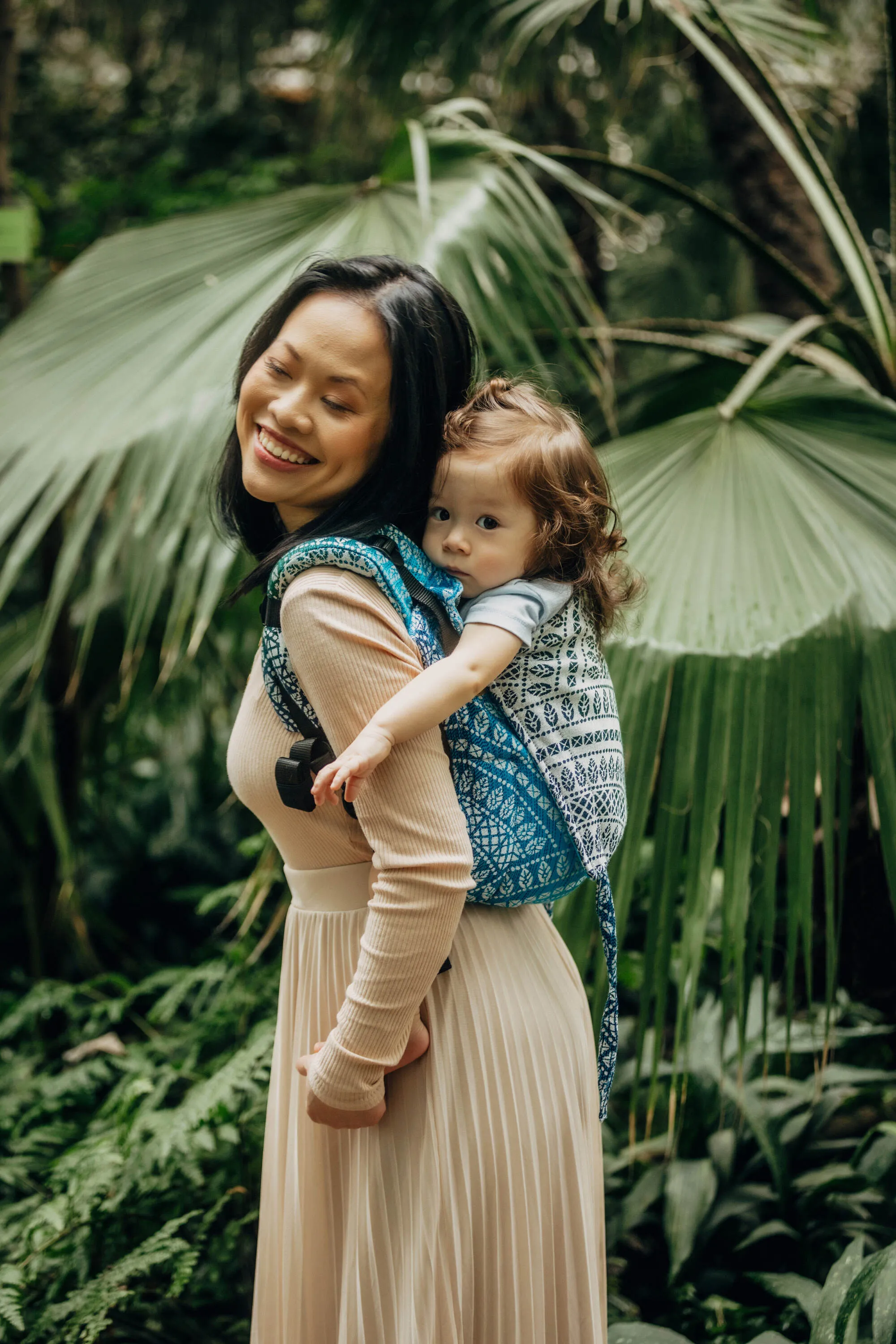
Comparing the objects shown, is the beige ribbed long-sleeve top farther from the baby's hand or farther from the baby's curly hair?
the baby's curly hair

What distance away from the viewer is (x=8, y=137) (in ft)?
9.00

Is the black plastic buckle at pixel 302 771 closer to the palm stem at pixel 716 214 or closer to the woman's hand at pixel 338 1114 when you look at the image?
the woman's hand at pixel 338 1114

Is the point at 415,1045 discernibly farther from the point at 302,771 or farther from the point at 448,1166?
the point at 302,771

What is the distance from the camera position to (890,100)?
7.79 ft

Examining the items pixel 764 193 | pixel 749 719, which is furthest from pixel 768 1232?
pixel 764 193

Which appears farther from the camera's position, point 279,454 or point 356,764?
point 279,454

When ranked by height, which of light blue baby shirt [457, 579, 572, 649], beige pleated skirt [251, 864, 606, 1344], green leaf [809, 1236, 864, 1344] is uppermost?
light blue baby shirt [457, 579, 572, 649]

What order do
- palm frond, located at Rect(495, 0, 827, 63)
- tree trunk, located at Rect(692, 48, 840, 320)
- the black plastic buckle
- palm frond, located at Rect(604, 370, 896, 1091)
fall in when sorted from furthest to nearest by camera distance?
tree trunk, located at Rect(692, 48, 840, 320) < palm frond, located at Rect(495, 0, 827, 63) < palm frond, located at Rect(604, 370, 896, 1091) < the black plastic buckle

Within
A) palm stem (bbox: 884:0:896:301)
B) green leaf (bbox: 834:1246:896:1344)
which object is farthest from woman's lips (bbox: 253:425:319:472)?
palm stem (bbox: 884:0:896:301)

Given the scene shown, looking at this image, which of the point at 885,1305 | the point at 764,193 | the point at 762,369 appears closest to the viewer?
the point at 885,1305

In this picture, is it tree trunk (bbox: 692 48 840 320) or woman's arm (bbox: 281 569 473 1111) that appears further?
tree trunk (bbox: 692 48 840 320)

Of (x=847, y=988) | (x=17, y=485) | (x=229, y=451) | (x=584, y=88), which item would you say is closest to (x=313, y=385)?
(x=229, y=451)

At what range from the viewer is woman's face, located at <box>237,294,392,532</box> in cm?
98

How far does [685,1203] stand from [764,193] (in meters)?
2.58
